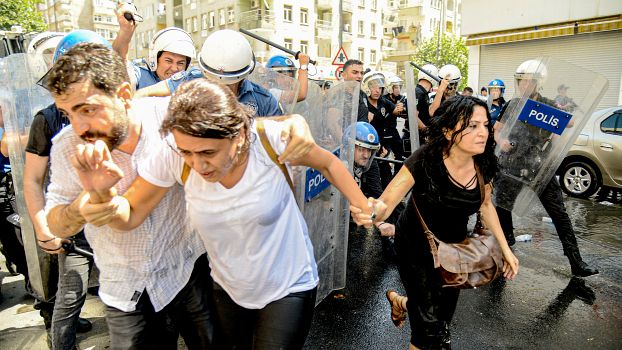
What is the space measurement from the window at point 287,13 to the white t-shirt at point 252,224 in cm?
3719

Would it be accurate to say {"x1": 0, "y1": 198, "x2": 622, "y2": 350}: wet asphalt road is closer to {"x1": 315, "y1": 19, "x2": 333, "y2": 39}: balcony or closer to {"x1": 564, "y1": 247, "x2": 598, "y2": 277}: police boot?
{"x1": 564, "y1": 247, "x2": 598, "y2": 277}: police boot

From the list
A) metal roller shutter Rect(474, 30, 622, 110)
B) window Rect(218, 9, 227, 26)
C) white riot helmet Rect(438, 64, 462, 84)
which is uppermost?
window Rect(218, 9, 227, 26)

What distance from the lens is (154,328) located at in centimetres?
186

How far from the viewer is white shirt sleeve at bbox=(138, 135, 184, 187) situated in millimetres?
1671

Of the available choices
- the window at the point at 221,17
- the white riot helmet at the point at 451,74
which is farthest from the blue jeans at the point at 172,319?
the window at the point at 221,17

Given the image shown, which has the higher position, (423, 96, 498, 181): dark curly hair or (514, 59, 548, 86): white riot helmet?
(514, 59, 548, 86): white riot helmet

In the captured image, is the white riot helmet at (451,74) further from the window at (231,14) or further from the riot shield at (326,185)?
the window at (231,14)

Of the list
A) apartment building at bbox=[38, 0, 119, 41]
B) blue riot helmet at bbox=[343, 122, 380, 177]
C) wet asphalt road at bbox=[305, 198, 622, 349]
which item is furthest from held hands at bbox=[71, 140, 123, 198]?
apartment building at bbox=[38, 0, 119, 41]

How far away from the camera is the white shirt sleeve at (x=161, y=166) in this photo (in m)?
1.67

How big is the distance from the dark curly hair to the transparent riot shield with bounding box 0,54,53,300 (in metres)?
2.32

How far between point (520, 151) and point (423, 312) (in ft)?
7.43

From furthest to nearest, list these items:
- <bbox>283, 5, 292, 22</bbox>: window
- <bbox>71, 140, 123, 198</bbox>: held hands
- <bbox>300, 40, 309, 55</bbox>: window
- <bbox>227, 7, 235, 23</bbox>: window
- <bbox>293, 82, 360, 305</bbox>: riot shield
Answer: <bbox>227, 7, 235, 23</bbox>: window
<bbox>300, 40, 309, 55</bbox>: window
<bbox>283, 5, 292, 22</bbox>: window
<bbox>293, 82, 360, 305</bbox>: riot shield
<bbox>71, 140, 123, 198</bbox>: held hands

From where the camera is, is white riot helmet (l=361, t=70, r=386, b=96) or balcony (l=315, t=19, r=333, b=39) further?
balcony (l=315, t=19, r=333, b=39)

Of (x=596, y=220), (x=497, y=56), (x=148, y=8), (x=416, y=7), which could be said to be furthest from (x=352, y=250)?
(x=148, y=8)
